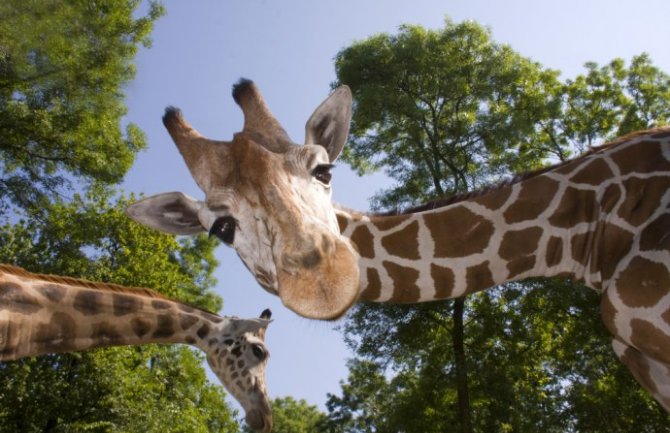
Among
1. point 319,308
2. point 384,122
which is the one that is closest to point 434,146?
point 384,122

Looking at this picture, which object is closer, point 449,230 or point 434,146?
point 449,230

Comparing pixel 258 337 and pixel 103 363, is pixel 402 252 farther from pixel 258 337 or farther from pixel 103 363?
pixel 103 363

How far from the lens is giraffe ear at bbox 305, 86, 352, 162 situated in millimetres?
3137

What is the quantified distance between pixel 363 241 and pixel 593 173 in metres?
1.59

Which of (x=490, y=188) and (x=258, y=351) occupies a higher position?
(x=258, y=351)

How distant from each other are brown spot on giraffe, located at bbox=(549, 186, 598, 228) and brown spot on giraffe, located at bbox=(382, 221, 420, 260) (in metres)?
0.89

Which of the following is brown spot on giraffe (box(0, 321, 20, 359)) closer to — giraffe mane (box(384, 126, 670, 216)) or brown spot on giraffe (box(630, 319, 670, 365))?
giraffe mane (box(384, 126, 670, 216))

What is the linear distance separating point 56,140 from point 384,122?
27.3ft

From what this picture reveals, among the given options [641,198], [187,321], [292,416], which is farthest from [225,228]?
[292,416]

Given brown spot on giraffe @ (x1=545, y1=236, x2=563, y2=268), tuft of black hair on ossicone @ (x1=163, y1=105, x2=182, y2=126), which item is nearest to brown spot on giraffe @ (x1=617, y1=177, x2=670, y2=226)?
brown spot on giraffe @ (x1=545, y1=236, x2=563, y2=268)

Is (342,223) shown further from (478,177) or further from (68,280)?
(478,177)

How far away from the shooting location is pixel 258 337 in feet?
20.2

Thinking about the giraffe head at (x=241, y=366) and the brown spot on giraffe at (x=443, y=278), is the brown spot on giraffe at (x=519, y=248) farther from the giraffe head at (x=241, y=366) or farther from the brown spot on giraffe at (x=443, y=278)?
the giraffe head at (x=241, y=366)

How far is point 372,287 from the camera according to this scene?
349cm
